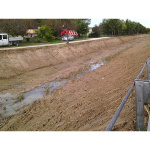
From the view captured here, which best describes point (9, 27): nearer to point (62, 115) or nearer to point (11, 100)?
point (11, 100)

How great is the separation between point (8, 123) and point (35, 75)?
27.1 ft

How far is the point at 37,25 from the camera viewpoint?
36.9 m

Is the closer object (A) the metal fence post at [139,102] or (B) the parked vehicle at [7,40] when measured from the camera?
(A) the metal fence post at [139,102]

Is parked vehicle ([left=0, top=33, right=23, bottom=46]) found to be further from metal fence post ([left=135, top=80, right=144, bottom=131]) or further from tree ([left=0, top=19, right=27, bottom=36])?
metal fence post ([left=135, top=80, right=144, bottom=131])

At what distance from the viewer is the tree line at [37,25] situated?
23359 mm

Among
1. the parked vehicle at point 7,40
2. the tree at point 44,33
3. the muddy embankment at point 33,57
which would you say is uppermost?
the tree at point 44,33

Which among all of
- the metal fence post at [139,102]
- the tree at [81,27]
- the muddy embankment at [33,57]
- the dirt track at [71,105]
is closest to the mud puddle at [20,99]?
the dirt track at [71,105]

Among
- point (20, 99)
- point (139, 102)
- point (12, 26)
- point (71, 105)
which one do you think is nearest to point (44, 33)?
point (12, 26)

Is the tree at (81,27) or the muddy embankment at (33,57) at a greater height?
the tree at (81,27)

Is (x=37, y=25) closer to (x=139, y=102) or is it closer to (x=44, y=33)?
(x=44, y=33)

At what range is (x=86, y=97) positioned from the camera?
27.9ft

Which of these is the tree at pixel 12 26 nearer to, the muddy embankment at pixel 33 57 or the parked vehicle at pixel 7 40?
the parked vehicle at pixel 7 40

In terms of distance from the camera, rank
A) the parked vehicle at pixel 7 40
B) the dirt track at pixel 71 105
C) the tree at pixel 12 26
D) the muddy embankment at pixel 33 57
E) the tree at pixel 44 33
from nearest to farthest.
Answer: the dirt track at pixel 71 105
the muddy embankment at pixel 33 57
the parked vehicle at pixel 7 40
the tree at pixel 12 26
the tree at pixel 44 33

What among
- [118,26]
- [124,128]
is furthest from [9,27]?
[118,26]
